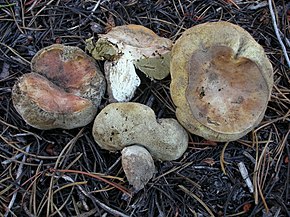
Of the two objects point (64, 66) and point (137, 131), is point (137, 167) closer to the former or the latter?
point (137, 131)

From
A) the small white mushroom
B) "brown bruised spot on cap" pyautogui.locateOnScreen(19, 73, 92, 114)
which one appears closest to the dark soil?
the small white mushroom

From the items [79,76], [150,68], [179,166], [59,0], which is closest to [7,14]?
[59,0]

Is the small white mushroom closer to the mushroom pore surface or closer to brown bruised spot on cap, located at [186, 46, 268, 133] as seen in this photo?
the mushroom pore surface

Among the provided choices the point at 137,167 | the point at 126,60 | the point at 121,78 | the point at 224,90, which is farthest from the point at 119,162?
the point at 224,90

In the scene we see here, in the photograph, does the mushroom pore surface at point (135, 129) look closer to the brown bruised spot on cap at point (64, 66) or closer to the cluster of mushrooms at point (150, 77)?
the cluster of mushrooms at point (150, 77)

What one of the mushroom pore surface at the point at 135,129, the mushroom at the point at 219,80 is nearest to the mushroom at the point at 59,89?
the mushroom pore surface at the point at 135,129
